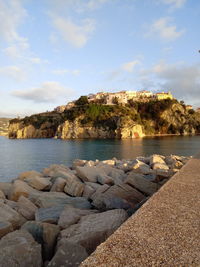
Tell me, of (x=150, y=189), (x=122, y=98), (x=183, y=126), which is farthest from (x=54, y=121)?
(x=150, y=189)

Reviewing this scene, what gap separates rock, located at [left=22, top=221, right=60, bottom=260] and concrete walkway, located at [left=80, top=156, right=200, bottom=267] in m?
2.07

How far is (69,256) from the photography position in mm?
3564

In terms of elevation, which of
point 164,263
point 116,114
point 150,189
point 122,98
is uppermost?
point 122,98

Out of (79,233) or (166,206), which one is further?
(79,233)

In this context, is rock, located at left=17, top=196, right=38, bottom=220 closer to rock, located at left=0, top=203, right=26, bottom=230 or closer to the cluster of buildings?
rock, located at left=0, top=203, right=26, bottom=230

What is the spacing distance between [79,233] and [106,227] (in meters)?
0.51

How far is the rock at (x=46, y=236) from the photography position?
448 cm

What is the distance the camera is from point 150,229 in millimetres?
2945

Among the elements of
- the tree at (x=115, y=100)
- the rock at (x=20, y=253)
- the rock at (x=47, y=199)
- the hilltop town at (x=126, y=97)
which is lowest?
the rock at (x=47, y=199)

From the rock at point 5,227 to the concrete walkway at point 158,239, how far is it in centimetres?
329

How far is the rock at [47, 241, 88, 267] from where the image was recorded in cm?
346

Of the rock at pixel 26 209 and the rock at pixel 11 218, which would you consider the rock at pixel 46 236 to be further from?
the rock at pixel 26 209

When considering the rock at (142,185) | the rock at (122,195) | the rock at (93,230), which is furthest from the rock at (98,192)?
the rock at (93,230)

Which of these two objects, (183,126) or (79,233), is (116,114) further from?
(79,233)
